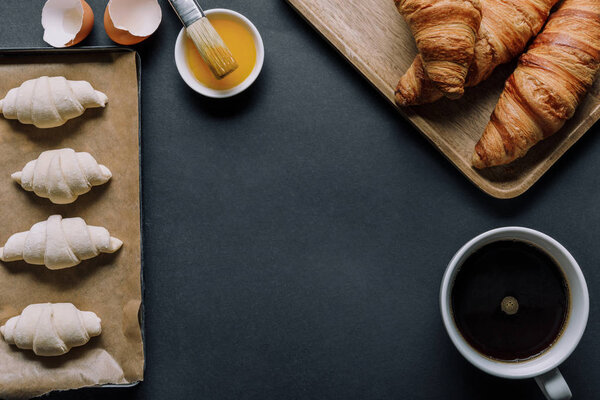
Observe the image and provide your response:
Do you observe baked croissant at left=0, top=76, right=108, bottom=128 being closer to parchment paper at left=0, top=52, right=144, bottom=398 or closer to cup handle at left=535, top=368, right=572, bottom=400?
parchment paper at left=0, top=52, right=144, bottom=398

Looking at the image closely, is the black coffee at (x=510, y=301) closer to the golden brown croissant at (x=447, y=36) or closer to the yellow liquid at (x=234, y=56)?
the golden brown croissant at (x=447, y=36)

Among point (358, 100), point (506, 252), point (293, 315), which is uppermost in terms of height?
point (358, 100)

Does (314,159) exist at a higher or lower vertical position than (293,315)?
higher

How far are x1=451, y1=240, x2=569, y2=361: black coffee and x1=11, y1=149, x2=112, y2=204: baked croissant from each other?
0.81 m

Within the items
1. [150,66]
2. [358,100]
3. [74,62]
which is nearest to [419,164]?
[358,100]

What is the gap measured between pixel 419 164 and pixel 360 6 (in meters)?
0.39

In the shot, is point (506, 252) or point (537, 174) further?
point (537, 174)

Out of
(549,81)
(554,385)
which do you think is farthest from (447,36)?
(554,385)

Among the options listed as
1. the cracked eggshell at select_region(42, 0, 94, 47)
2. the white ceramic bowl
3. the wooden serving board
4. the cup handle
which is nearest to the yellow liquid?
the white ceramic bowl

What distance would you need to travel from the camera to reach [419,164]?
1333 mm

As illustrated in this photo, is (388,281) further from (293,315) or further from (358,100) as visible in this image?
(358,100)

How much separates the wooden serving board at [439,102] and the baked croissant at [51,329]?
833mm

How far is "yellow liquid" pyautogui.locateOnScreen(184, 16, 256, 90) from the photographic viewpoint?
1.31 metres

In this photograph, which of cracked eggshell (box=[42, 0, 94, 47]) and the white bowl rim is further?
cracked eggshell (box=[42, 0, 94, 47])
